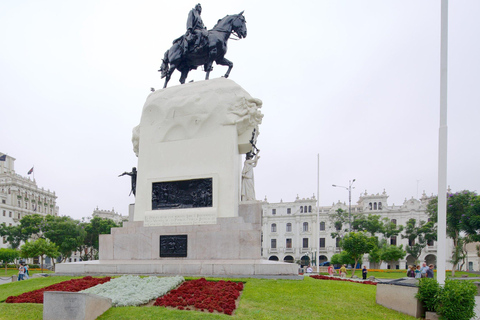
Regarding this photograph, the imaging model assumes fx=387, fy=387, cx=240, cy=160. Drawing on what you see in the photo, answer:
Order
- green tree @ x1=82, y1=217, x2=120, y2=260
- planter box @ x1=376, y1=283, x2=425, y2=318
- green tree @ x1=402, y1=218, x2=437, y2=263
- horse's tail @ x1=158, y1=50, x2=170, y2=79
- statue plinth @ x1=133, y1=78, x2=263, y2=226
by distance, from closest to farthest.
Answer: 1. planter box @ x1=376, y1=283, x2=425, y2=318
2. statue plinth @ x1=133, y1=78, x2=263, y2=226
3. horse's tail @ x1=158, y1=50, x2=170, y2=79
4. green tree @ x1=82, y1=217, x2=120, y2=260
5. green tree @ x1=402, y1=218, x2=437, y2=263

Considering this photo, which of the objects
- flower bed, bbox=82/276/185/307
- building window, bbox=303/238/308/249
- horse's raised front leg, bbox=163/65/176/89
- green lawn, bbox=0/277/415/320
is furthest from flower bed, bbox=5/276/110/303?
building window, bbox=303/238/308/249

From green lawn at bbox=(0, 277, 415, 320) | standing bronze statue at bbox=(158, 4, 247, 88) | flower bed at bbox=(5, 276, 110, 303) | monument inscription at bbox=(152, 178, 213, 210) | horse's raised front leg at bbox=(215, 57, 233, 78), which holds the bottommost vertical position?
flower bed at bbox=(5, 276, 110, 303)

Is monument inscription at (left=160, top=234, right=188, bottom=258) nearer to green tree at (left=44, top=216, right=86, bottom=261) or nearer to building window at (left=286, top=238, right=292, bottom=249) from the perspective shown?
green tree at (left=44, top=216, right=86, bottom=261)

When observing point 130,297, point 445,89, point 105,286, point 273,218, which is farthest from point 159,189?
point 273,218

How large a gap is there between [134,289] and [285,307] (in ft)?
13.9

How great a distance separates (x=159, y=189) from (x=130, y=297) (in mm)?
7249

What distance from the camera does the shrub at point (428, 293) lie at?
30.1 feet

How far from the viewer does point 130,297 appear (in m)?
9.91

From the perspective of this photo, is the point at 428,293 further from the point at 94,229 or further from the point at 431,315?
the point at 94,229

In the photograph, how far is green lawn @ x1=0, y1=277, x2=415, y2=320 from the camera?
8664 millimetres

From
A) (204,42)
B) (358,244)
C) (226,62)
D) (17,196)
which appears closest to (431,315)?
(226,62)

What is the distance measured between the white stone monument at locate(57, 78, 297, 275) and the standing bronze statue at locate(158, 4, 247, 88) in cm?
160

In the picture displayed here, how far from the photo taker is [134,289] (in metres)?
10.7

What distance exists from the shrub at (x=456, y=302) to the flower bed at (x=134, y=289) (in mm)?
6890
